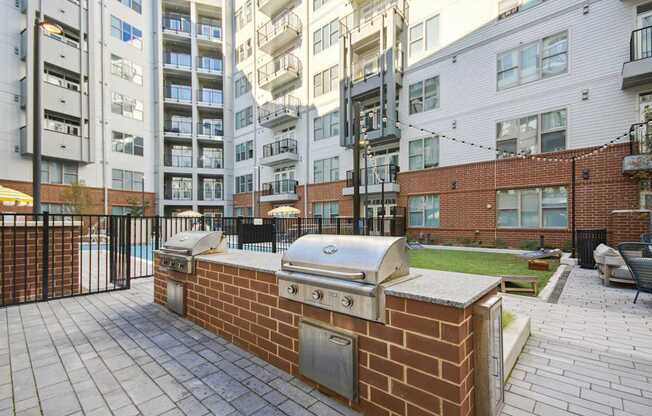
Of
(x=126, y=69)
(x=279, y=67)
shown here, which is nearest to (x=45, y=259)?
(x=279, y=67)

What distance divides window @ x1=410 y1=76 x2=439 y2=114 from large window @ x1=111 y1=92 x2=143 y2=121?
2180 centimetres

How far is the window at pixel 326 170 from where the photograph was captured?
61.7 ft

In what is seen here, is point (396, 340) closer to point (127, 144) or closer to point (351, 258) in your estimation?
point (351, 258)

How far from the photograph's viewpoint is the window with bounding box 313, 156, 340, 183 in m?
18.8

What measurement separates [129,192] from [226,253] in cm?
2369

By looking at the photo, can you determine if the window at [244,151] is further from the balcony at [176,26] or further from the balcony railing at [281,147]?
the balcony at [176,26]

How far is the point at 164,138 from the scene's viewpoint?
83.1 feet

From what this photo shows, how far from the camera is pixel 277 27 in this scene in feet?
70.7

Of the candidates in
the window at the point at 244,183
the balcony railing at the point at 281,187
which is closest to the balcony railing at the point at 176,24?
the window at the point at 244,183

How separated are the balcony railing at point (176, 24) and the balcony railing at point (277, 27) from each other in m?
7.77

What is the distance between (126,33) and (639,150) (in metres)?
31.8

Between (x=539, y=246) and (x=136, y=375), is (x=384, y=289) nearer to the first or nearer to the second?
(x=136, y=375)

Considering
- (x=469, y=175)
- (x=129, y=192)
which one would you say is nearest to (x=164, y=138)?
(x=129, y=192)

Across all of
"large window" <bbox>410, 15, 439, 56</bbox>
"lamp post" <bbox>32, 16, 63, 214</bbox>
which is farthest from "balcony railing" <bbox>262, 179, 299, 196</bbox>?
"lamp post" <bbox>32, 16, 63, 214</bbox>
